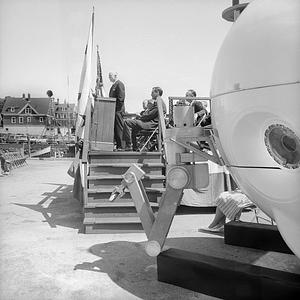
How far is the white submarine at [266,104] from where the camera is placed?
220 centimetres

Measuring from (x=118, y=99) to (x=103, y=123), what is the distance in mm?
902

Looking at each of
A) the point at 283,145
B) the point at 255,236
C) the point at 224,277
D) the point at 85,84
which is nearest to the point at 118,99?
the point at 85,84

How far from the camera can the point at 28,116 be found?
71.6 meters

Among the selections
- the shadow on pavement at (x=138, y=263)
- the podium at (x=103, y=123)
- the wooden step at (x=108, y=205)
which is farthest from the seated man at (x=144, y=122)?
the shadow on pavement at (x=138, y=263)

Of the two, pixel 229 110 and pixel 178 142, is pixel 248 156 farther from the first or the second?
pixel 178 142

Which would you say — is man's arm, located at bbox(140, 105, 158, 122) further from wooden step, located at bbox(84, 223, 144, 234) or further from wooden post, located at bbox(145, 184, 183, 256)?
wooden post, located at bbox(145, 184, 183, 256)

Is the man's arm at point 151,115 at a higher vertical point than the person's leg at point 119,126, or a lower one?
higher

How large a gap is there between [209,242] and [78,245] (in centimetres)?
187

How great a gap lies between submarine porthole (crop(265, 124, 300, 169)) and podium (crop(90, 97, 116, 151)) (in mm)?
4590

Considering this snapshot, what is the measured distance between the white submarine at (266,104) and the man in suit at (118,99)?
4.83m

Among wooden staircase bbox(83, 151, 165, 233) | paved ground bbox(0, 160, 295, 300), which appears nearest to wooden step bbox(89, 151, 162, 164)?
wooden staircase bbox(83, 151, 165, 233)

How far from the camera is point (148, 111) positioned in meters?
7.96

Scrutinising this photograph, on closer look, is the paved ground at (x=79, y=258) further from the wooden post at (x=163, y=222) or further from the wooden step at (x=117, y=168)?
the wooden step at (x=117, y=168)

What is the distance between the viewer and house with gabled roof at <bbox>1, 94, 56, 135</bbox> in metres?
69.9
